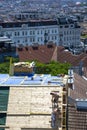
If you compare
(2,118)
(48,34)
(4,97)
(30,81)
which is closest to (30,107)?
(2,118)

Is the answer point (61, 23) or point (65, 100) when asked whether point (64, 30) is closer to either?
point (61, 23)

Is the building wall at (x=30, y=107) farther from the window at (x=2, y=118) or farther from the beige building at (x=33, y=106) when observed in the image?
the window at (x=2, y=118)

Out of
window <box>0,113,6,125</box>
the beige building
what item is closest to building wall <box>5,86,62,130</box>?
the beige building

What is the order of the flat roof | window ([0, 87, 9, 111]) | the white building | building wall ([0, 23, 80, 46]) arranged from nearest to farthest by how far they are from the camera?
window ([0, 87, 9, 111])
the flat roof
the white building
building wall ([0, 23, 80, 46])

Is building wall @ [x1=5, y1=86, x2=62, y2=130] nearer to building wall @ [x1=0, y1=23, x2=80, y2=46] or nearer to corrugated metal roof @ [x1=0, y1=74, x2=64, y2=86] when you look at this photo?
corrugated metal roof @ [x1=0, y1=74, x2=64, y2=86]

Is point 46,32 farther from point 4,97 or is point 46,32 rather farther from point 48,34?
point 4,97

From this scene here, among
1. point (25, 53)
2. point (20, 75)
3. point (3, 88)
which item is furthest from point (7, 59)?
point (3, 88)
